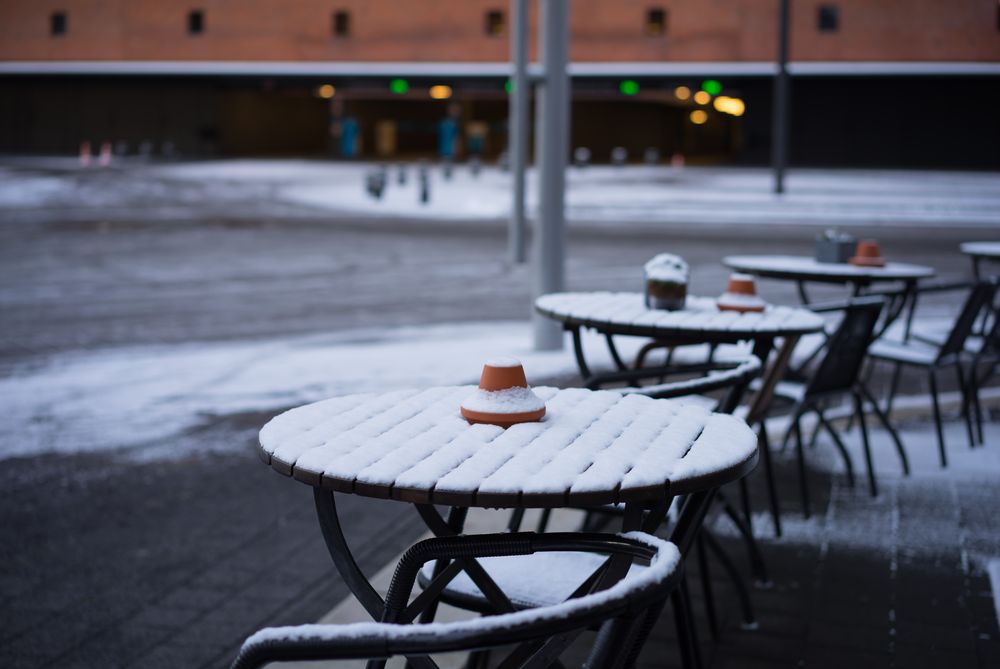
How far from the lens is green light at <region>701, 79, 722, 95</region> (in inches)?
1895

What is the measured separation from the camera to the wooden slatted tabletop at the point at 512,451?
2.25 m

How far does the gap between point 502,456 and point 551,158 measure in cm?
689

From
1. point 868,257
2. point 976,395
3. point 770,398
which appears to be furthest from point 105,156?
point 770,398

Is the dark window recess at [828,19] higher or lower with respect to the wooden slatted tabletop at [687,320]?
higher

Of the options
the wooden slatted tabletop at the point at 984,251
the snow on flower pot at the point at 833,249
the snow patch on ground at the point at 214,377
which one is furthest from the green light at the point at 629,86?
the snow on flower pot at the point at 833,249

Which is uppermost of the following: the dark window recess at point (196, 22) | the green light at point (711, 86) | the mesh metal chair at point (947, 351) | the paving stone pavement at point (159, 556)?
the dark window recess at point (196, 22)

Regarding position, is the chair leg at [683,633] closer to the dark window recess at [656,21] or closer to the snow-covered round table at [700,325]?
the snow-covered round table at [700,325]

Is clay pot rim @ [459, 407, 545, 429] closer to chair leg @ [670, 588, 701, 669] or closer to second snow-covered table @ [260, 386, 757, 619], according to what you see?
second snow-covered table @ [260, 386, 757, 619]

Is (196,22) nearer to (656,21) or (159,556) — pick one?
(656,21)

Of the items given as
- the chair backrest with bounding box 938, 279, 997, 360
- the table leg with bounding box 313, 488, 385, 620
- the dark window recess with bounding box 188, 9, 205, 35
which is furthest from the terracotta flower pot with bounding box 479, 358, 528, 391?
the dark window recess with bounding box 188, 9, 205, 35

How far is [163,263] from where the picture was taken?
16.7m

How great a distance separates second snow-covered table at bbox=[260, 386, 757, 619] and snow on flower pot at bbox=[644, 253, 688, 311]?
184cm

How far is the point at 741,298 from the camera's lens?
4.91m

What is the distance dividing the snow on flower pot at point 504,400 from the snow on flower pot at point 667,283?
86.0 inches
